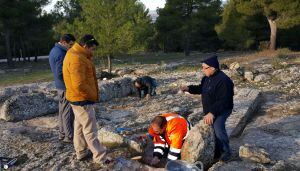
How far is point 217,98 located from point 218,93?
0.24 ft

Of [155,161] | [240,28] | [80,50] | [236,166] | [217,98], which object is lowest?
[236,166]

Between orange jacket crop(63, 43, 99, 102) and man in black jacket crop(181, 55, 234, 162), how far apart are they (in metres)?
1.56

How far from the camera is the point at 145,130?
7039mm

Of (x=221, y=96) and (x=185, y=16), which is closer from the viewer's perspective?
(x=221, y=96)

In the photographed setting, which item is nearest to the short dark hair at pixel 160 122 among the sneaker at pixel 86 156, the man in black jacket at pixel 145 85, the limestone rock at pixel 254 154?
the sneaker at pixel 86 156

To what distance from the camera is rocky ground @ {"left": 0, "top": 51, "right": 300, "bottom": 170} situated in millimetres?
5453

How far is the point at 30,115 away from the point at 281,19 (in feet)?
66.7

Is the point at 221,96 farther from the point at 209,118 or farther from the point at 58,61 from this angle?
the point at 58,61

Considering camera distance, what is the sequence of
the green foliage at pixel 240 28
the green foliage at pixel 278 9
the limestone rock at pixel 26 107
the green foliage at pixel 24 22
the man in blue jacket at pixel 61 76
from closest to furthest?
the man in blue jacket at pixel 61 76 < the limestone rock at pixel 26 107 < the green foliage at pixel 278 9 < the green foliage at pixel 24 22 < the green foliage at pixel 240 28


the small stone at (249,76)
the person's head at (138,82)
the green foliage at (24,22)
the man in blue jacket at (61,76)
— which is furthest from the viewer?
the green foliage at (24,22)

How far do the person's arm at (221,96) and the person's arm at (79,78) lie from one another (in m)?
1.73

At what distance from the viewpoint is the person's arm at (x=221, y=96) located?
16.9 ft

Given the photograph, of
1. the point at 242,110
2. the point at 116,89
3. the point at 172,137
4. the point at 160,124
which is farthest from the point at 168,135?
the point at 116,89

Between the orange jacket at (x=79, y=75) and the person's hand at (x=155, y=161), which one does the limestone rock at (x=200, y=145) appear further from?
the orange jacket at (x=79, y=75)
